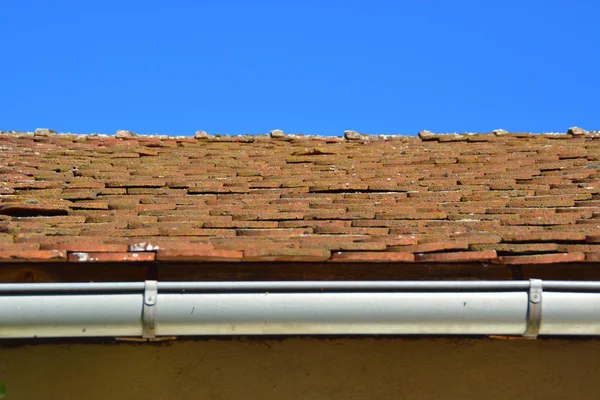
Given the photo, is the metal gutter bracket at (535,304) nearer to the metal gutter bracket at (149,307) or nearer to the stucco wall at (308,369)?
the stucco wall at (308,369)

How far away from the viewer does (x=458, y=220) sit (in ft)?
12.3

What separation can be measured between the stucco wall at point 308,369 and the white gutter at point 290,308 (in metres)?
0.39

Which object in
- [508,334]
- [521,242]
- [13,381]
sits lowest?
[13,381]

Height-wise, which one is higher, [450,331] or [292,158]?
[292,158]

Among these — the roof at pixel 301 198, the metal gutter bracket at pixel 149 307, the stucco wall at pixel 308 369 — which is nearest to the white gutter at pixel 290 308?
the metal gutter bracket at pixel 149 307

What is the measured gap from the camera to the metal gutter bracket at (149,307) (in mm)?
2867

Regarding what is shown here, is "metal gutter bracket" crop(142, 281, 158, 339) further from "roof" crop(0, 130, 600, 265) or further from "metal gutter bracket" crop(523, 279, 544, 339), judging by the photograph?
"metal gutter bracket" crop(523, 279, 544, 339)

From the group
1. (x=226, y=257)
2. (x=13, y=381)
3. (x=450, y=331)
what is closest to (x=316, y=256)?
(x=226, y=257)

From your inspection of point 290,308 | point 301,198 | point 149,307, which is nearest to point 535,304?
point 290,308

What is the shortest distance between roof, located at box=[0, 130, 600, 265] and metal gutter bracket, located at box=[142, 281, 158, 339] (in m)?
0.27

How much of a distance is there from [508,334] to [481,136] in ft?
11.1

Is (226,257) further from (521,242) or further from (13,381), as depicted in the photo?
(521,242)

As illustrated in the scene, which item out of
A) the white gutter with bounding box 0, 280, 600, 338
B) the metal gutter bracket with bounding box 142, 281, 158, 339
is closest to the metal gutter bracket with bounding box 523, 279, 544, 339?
the white gutter with bounding box 0, 280, 600, 338

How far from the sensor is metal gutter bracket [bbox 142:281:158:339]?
2867 mm
